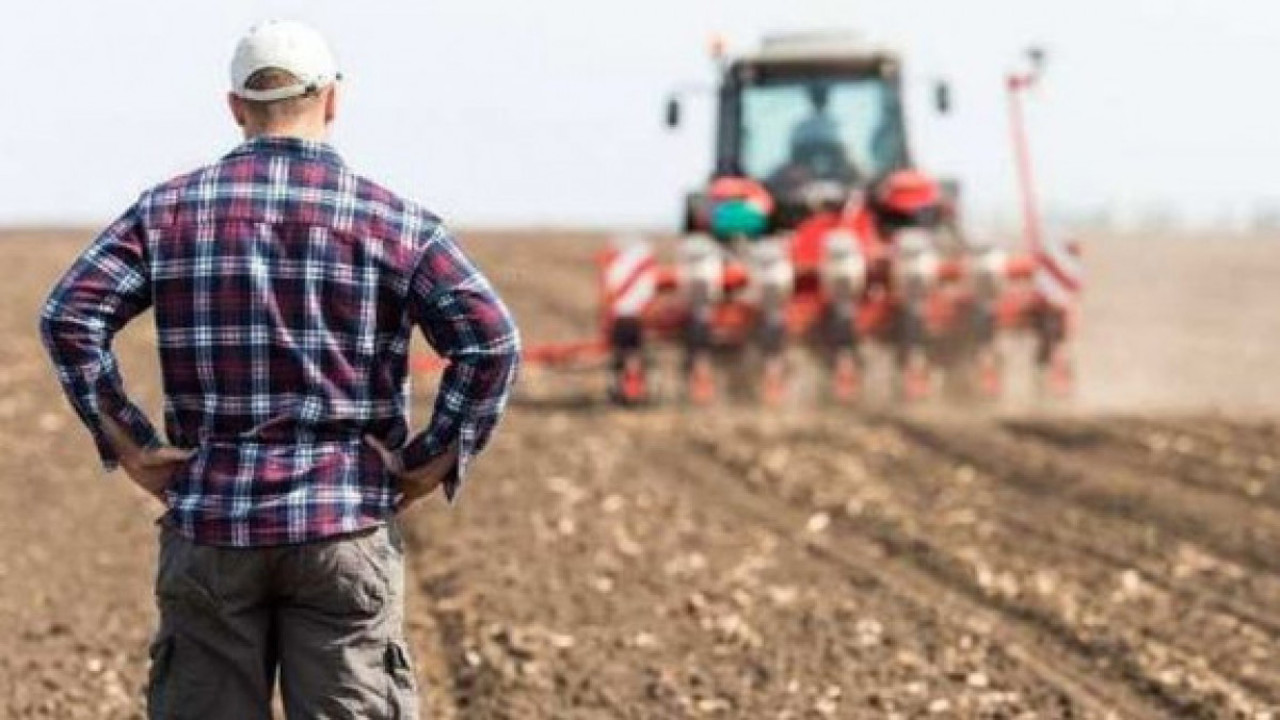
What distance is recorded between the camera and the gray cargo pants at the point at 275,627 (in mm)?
3539

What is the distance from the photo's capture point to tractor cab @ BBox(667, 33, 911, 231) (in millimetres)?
16000

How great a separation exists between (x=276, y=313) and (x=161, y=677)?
0.61 m

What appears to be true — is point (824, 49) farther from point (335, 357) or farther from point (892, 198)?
point (335, 357)

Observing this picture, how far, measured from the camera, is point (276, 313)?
3.53 metres

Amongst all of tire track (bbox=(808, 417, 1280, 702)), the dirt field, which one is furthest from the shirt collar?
tire track (bbox=(808, 417, 1280, 702))

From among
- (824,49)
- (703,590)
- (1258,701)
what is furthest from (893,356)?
(1258,701)

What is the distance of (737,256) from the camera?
50.6 ft

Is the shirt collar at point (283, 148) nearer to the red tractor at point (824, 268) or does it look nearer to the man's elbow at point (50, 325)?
the man's elbow at point (50, 325)

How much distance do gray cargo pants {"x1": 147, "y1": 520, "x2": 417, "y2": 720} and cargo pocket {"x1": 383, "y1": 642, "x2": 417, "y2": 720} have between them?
0.06 feet

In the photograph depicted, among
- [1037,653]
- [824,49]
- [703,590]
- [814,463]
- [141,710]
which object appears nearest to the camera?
[141,710]

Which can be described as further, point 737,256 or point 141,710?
point 737,256

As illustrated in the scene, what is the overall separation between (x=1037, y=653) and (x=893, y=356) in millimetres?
7795

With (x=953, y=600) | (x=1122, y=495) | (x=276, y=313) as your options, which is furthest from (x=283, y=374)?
(x=1122, y=495)

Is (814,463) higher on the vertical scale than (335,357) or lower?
lower
